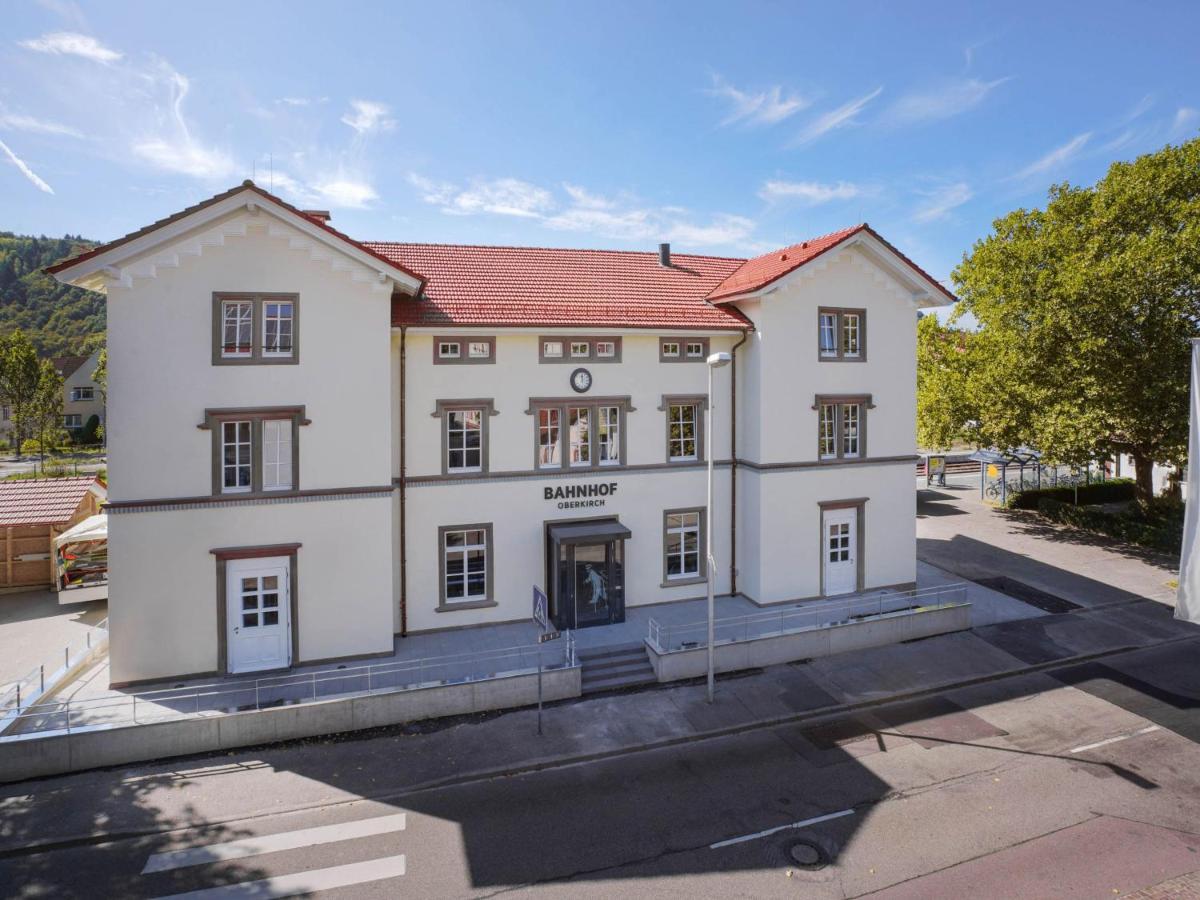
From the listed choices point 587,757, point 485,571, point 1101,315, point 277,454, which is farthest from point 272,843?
point 1101,315

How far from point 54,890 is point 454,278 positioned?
15481 millimetres

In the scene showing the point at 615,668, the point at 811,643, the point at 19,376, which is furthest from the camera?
the point at 19,376

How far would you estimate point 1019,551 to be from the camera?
26.5m

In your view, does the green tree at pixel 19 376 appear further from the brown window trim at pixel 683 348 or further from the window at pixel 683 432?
the window at pixel 683 432

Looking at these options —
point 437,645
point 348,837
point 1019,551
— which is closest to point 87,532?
point 437,645

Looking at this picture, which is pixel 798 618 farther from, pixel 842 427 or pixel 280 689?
pixel 280 689

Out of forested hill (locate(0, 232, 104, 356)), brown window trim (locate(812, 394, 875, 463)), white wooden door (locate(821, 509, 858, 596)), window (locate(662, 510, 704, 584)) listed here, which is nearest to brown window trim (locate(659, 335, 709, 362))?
brown window trim (locate(812, 394, 875, 463))

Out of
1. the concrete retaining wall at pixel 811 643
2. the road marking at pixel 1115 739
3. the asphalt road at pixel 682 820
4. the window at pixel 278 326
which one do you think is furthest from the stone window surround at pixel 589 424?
the road marking at pixel 1115 739

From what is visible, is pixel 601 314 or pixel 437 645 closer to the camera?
pixel 437 645

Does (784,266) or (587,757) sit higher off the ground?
(784,266)

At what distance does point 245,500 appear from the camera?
1556 centimetres

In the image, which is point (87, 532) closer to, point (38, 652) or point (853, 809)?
point (38, 652)

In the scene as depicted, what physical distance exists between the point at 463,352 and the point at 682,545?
842cm

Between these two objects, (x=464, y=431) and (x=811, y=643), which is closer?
(x=811, y=643)
